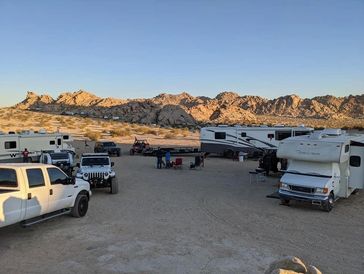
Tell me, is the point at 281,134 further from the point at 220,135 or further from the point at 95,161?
the point at 95,161

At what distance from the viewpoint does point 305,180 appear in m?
14.2

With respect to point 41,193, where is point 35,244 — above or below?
below

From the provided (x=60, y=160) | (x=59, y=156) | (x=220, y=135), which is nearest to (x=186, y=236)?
(x=60, y=160)

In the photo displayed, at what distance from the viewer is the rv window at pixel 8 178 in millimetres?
9633

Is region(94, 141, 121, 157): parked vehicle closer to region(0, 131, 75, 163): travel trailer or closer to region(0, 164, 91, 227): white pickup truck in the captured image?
region(0, 131, 75, 163): travel trailer

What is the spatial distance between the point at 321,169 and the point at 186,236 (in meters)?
6.49

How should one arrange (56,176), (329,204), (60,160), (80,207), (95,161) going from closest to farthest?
(56,176)
(80,207)
(329,204)
(95,161)
(60,160)

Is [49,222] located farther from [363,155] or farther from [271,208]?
[363,155]

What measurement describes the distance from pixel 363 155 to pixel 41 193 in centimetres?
1164

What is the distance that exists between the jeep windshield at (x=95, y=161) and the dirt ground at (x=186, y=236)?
4.18 ft

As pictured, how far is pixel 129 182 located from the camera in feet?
65.6

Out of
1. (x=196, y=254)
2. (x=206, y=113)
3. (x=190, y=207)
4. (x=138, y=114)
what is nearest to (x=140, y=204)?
(x=190, y=207)

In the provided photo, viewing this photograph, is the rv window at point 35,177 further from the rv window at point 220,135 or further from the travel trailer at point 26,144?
the rv window at point 220,135

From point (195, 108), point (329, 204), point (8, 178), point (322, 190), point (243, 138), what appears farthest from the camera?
point (195, 108)
